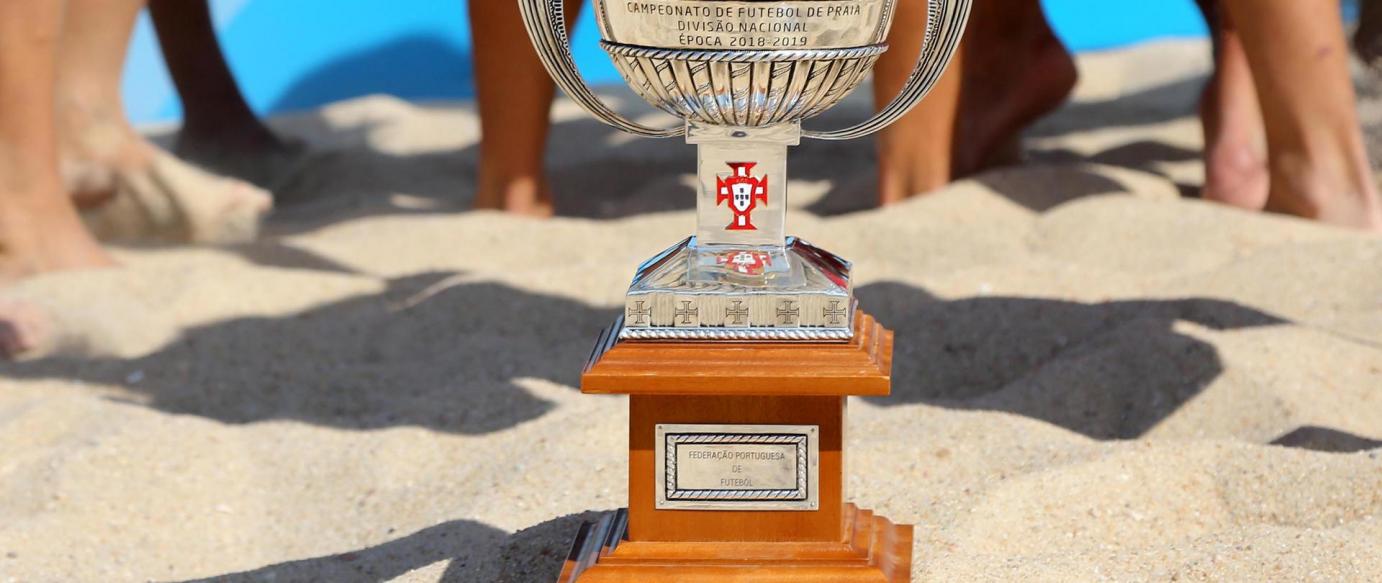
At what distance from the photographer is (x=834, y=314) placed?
1.24 m

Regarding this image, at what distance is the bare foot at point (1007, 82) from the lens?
3.10 metres

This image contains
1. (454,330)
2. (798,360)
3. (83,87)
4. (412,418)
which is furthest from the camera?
(83,87)

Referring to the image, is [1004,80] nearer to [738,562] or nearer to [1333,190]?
[1333,190]

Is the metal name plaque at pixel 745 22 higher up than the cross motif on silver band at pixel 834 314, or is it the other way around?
the metal name plaque at pixel 745 22

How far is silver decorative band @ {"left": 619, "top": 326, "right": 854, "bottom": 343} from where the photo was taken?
1.23 m

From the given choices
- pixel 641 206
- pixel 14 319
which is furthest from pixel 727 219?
pixel 641 206

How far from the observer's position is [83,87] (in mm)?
2811

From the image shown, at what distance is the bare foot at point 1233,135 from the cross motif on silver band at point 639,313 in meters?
1.73

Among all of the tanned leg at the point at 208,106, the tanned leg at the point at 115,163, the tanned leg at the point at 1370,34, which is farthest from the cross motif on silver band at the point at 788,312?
the tanned leg at the point at 208,106

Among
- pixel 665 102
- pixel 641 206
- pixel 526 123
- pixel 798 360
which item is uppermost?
pixel 665 102

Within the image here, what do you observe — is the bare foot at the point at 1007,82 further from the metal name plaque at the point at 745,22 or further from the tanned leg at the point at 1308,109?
the metal name plaque at the point at 745,22

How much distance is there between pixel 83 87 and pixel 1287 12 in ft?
6.59

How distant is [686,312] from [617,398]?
690 mm

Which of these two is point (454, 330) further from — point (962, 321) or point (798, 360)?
point (798, 360)
